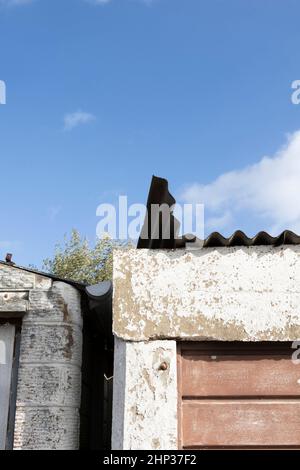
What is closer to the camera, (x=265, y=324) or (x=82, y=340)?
(x=265, y=324)

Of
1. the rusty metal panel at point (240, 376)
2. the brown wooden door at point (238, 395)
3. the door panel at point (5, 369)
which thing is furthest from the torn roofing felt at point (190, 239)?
the door panel at point (5, 369)

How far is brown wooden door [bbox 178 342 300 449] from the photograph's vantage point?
16.8 ft

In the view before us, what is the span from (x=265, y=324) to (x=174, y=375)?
0.97m

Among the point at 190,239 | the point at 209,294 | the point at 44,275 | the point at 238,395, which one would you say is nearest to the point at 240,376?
the point at 238,395

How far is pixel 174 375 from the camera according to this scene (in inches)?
206

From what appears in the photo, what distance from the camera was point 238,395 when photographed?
5.23 metres

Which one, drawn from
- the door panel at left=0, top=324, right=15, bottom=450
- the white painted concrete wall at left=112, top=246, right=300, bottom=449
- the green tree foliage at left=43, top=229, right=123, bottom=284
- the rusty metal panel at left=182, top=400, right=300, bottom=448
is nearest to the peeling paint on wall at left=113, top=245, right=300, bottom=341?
the white painted concrete wall at left=112, top=246, right=300, bottom=449

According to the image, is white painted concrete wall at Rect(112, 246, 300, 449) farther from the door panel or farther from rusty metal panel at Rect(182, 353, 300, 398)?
the door panel

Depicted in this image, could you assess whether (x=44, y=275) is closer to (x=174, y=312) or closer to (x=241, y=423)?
(x=174, y=312)

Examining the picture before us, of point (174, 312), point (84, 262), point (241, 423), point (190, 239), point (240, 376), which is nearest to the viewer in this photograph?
point (241, 423)

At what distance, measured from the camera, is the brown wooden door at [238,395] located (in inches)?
202

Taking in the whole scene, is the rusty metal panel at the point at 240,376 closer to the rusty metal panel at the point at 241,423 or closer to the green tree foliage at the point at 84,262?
the rusty metal panel at the point at 241,423
